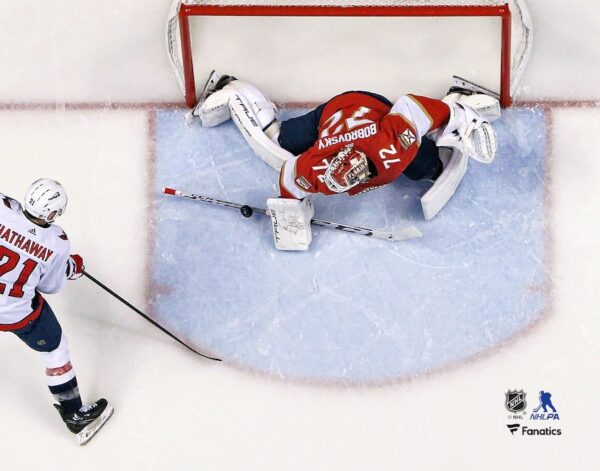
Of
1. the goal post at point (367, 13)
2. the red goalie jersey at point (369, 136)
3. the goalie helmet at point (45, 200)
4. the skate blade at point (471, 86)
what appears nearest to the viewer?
the goalie helmet at point (45, 200)

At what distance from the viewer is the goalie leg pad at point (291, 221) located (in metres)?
4.05

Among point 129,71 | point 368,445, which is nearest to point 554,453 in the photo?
point 368,445

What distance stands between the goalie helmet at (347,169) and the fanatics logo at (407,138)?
16 centimetres

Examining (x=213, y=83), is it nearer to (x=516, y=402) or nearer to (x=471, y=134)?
(x=471, y=134)

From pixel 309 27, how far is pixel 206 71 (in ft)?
1.45

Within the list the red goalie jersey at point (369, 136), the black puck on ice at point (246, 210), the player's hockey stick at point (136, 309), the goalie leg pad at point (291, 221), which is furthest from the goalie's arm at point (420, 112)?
the player's hockey stick at point (136, 309)

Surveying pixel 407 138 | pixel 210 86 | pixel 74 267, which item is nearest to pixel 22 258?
pixel 74 267

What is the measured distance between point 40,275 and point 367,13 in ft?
4.74

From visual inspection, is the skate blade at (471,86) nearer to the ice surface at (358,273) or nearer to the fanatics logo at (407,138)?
the ice surface at (358,273)

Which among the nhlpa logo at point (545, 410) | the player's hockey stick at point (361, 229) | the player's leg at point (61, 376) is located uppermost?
the player's hockey stick at point (361, 229)

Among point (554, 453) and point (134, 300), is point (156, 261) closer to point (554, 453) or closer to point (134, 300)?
point (134, 300)

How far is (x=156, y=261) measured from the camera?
428cm

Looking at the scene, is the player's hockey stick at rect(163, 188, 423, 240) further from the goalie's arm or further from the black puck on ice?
the goalie's arm

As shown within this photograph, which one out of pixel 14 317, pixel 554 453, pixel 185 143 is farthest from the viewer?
pixel 185 143
